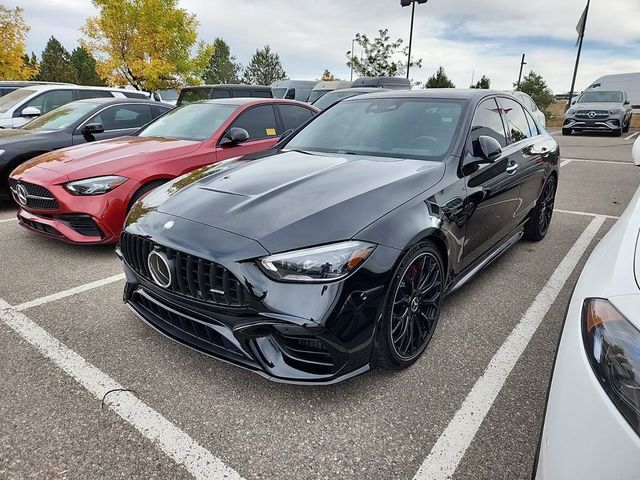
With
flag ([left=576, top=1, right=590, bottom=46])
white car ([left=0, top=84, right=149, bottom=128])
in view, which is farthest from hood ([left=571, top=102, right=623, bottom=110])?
white car ([left=0, top=84, right=149, bottom=128])

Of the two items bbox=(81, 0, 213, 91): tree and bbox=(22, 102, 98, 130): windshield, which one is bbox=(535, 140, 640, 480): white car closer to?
bbox=(22, 102, 98, 130): windshield

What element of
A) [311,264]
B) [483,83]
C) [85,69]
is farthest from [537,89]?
[85,69]

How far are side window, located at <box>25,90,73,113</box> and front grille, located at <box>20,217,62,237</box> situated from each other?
17.4 ft

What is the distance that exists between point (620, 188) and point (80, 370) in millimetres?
8550

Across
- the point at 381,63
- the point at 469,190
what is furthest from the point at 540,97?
the point at 469,190

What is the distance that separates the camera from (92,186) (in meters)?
3.85

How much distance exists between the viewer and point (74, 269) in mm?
3762

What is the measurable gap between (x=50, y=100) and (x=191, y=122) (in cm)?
516

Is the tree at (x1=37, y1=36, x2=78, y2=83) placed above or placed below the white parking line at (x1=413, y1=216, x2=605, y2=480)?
above

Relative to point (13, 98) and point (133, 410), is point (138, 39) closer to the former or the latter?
point (13, 98)

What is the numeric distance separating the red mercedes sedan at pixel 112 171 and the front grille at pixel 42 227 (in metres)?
0.01

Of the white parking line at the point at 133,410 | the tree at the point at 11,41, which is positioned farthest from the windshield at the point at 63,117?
the tree at the point at 11,41

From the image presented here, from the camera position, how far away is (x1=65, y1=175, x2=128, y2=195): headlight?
3834 mm

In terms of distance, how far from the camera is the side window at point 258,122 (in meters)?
5.16
